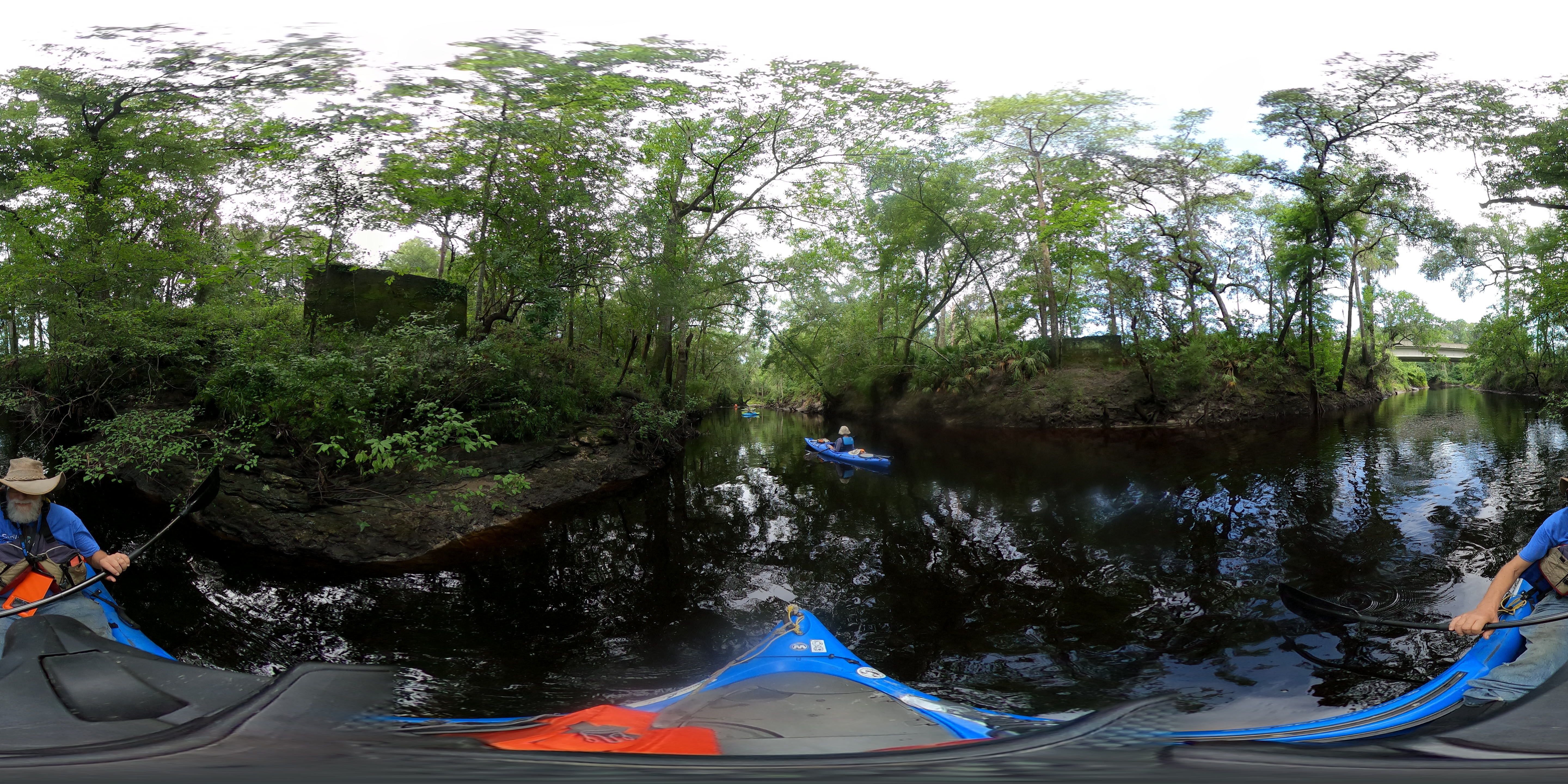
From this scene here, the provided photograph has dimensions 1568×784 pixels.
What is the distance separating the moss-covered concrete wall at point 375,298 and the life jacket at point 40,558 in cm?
414

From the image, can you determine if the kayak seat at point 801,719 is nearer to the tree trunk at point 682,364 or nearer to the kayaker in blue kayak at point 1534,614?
the kayaker in blue kayak at point 1534,614

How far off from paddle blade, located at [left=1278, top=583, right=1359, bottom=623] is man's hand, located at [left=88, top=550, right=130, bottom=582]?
581 cm

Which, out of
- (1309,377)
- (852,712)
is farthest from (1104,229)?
(852,712)

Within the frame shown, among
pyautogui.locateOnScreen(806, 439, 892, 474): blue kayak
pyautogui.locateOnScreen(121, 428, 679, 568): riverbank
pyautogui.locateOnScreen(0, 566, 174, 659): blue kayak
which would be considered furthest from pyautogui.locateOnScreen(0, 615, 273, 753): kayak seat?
pyautogui.locateOnScreen(806, 439, 892, 474): blue kayak

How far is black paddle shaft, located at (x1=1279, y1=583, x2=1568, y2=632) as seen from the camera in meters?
2.38

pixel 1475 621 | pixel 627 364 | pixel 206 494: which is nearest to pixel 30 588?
pixel 206 494

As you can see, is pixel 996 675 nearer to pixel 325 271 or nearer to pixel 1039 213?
pixel 325 271

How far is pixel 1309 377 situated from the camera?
48.2ft

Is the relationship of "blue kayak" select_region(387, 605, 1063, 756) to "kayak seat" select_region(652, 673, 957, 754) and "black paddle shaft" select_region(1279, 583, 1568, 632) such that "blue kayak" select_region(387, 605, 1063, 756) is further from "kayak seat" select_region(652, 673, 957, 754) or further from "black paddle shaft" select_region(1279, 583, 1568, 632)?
"black paddle shaft" select_region(1279, 583, 1568, 632)

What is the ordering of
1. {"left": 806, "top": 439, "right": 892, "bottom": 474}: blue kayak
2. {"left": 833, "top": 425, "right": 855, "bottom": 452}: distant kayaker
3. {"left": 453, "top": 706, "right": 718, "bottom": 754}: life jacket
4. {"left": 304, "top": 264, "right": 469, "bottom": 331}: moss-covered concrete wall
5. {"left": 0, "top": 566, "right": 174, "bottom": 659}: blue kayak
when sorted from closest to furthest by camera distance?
{"left": 453, "top": 706, "right": 718, "bottom": 754}: life jacket < {"left": 0, "top": 566, "right": 174, "bottom": 659}: blue kayak < {"left": 304, "top": 264, "right": 469, "bottom": 331}: moss-covered concrete wall < {"left": 806, "top": 439, "right": 892, "bottom": 474}: blue kayak < {"left": 833, "top": 425, "right": 855, "bottom": 452}: distant kayaker

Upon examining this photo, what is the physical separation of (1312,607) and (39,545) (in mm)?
6313

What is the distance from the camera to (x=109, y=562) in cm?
257

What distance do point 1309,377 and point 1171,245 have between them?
19.1 feet

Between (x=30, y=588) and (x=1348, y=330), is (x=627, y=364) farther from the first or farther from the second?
(x=1348, y=330)
